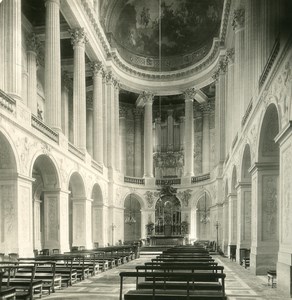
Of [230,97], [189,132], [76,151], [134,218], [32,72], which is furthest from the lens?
[134,218]

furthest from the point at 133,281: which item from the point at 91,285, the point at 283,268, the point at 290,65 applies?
the point at 290,65

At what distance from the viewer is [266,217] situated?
16250mm

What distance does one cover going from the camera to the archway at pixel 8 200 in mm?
17500

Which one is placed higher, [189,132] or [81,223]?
[189,132]

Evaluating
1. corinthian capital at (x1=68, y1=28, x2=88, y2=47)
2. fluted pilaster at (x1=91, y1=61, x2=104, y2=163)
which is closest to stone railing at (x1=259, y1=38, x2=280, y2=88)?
corinthian capital at (x1=68, y1=28, x2=88, y2=47)

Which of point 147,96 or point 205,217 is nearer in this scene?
point 205,217

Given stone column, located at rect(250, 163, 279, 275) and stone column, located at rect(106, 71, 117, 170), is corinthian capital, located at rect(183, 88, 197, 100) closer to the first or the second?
stone column, located at rect(106, 71, 117, 170)

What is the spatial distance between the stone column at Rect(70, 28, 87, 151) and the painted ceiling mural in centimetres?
1068

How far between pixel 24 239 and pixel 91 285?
5.50 meters

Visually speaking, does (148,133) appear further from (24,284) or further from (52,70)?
(24,284)

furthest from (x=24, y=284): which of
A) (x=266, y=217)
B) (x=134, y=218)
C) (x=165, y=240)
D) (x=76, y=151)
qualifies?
(x=134, y=218)

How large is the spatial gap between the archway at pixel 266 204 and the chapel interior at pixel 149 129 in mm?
37

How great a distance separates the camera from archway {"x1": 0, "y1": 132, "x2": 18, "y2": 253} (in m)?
17.5

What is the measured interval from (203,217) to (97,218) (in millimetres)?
13030
